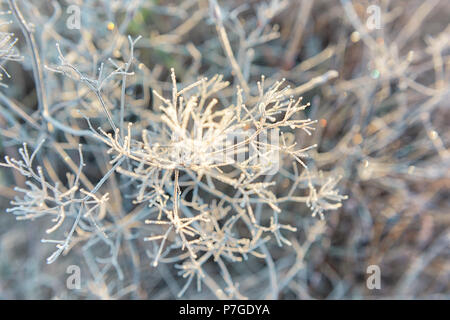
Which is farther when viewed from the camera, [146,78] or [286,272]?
[286,272]

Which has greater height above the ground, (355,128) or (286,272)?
(355,128)

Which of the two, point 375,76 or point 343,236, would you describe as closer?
point 375,76

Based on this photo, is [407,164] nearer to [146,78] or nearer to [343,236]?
[343,236]

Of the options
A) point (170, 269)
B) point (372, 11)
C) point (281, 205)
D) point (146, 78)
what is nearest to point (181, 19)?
point (146, 78)

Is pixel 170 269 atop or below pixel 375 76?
below

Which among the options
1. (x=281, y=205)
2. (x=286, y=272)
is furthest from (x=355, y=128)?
(x=286, y=272)
